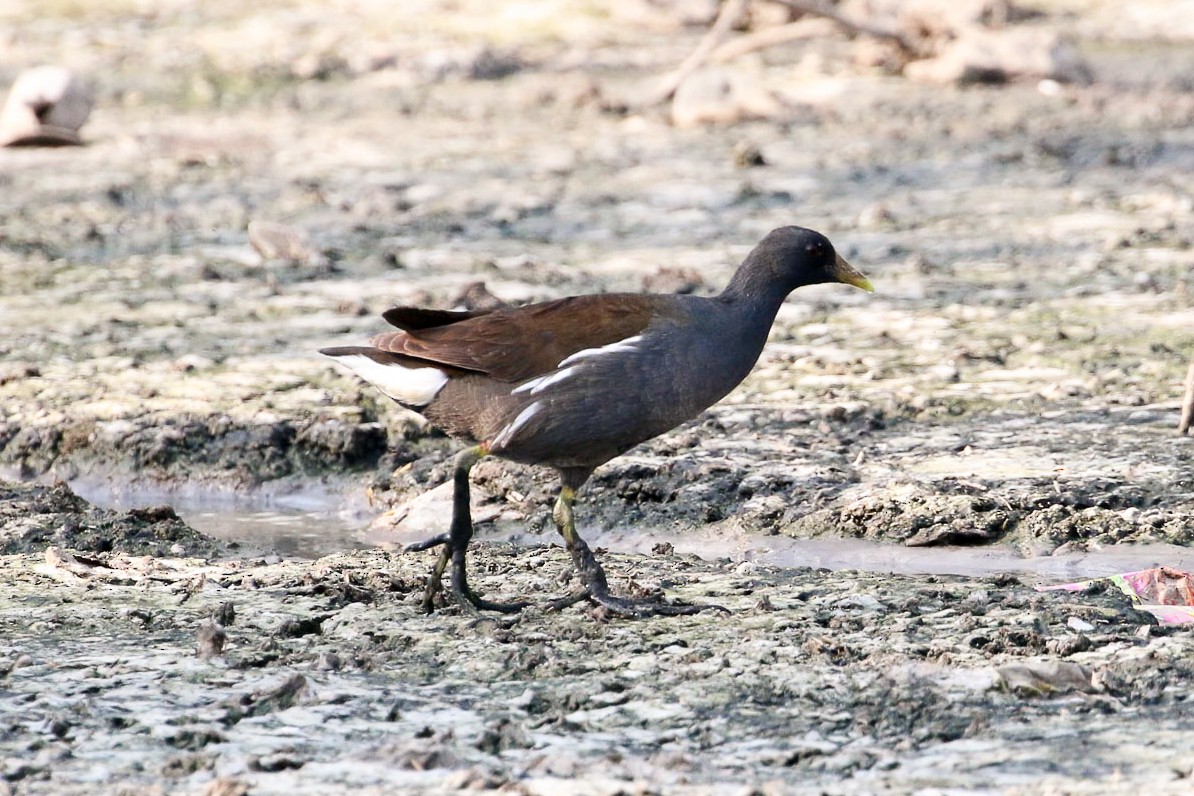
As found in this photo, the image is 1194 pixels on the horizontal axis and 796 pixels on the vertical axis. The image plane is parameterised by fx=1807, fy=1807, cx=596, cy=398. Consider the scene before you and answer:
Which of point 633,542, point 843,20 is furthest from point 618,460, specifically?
point 843,20

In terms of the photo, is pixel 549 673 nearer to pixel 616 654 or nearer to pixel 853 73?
pixel 616 654

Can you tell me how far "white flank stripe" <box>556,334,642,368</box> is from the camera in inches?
176

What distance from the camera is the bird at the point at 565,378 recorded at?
4.46 metres

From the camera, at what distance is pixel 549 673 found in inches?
159

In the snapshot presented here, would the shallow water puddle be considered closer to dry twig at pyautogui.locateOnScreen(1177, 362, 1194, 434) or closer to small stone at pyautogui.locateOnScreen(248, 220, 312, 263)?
dry twig at pyautogui.locateOnScreen(1177, 362, 1194, 434)

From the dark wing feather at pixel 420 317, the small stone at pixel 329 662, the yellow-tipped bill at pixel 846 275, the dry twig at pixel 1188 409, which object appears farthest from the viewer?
the dry twig at pixel 1188 409

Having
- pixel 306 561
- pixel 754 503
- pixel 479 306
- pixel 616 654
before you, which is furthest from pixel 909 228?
pixel 616 654

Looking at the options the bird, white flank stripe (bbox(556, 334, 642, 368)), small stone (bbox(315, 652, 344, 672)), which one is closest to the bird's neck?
the bird

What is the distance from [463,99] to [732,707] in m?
Answer: 9.07

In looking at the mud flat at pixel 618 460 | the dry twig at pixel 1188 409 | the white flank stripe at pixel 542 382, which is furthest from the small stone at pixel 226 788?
the dry twig at pixel 1188 409

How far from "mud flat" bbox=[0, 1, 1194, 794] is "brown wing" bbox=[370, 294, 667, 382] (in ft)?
2.08

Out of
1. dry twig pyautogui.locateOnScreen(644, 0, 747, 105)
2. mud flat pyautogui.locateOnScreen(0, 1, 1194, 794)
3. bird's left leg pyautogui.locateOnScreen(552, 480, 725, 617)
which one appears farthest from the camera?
dry twig pyautogui.locateOnScreen(644, 0, 747, 105)

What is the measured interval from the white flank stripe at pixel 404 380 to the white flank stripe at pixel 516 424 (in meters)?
0.23

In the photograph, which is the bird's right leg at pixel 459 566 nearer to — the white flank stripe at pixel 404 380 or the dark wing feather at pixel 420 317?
the white flank stripe at pixel 404 380
